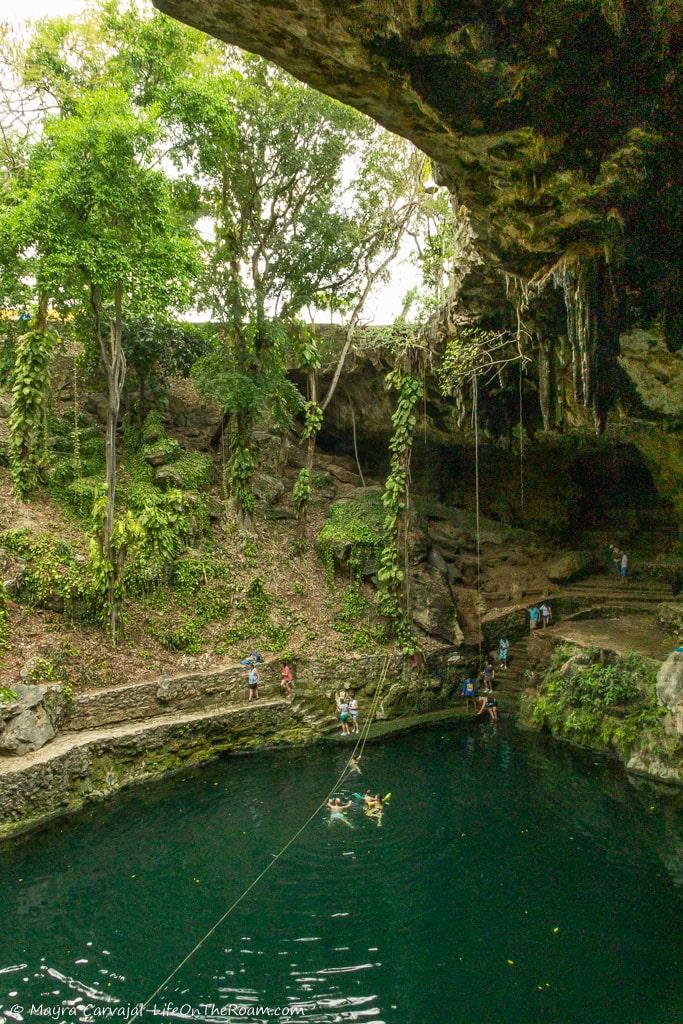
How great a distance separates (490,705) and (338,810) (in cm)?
587

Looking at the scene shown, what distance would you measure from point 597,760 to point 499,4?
12.5 m

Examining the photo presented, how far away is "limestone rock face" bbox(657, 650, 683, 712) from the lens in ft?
38.6

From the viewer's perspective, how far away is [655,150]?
7.34 meters

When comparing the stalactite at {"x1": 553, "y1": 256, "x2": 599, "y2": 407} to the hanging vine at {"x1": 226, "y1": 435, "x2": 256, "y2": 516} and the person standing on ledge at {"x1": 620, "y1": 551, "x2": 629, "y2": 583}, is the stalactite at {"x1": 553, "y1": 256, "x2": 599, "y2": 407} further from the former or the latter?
the person standing on ledge at {"x1": 620, "y1": 551, "x2": 629, "y2": 583}

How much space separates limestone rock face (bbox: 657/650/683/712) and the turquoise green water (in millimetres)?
1705

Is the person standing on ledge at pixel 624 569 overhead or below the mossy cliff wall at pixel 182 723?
overhead

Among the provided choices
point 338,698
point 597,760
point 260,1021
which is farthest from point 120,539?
point 597,760

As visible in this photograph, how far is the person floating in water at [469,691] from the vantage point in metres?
15.7

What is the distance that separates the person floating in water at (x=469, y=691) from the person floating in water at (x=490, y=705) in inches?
10.6

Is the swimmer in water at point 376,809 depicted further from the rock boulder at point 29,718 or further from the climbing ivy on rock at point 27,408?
the climbing ivy on rock at point 27,408

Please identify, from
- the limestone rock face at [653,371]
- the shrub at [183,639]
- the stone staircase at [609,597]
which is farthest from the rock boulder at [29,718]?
the stone staircase at [609,597]

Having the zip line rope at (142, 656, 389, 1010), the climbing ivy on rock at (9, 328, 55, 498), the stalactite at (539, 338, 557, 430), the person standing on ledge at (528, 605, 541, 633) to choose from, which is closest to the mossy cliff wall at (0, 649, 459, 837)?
the zip line rope at (142, 656, 389, 1010)

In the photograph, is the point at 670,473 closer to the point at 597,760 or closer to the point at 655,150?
the point at 597,760

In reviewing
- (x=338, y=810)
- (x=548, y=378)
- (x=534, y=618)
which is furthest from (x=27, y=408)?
(x=534, y=618)
